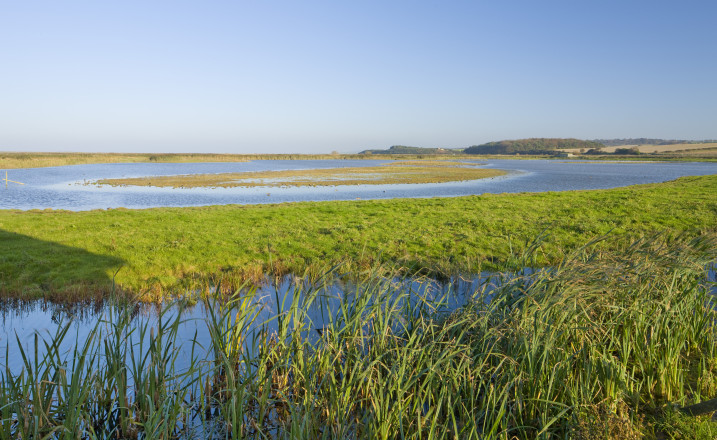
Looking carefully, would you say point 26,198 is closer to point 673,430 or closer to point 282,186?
point 282,186

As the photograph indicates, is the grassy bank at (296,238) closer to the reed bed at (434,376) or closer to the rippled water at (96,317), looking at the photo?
the rippled water at (96,317)

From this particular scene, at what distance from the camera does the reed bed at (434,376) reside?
14.0 feet

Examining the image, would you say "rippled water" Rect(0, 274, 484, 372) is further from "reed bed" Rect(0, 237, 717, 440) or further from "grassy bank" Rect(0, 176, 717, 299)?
"reed bed" Rect(0, 237, 717, 440)

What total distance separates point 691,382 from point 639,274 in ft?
5.73

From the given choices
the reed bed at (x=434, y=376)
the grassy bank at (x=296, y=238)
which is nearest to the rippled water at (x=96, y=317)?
the grassy bank at (x=296, y=238)

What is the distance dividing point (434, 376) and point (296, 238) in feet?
38.2

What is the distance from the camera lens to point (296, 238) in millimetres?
16125

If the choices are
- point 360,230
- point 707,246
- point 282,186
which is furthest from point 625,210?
point 282,186

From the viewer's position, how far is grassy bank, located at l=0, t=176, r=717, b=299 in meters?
11.6

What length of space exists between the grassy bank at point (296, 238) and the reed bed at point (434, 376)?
173 cm

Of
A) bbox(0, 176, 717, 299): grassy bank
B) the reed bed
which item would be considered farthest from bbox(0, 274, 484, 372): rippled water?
the reed bed

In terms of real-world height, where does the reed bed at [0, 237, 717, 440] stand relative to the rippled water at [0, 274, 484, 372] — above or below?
above

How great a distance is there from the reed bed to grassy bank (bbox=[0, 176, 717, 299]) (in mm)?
1733

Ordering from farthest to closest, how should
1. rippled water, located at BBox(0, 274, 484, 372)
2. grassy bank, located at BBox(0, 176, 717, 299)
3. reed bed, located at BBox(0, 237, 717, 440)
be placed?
1. grassy bank, located at BBox(0, 176, 717, 299)
2. rippled water, located at BBox(0, 274, 484, 372)
3. reed bed, located at BBox(0, 237, 717, 440)
